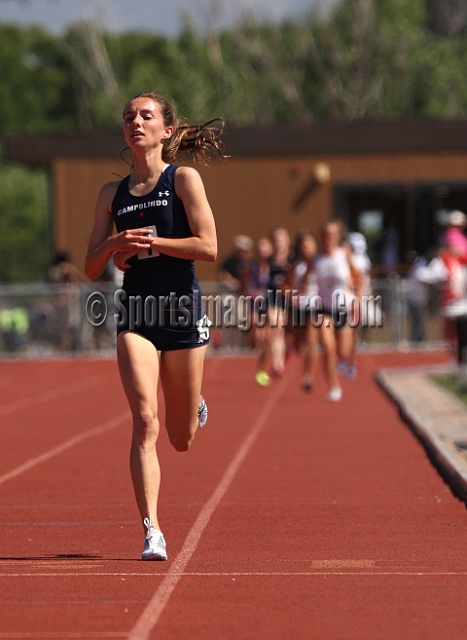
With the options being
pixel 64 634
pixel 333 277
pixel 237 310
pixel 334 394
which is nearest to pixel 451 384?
pixel 334 394

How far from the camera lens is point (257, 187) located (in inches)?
1155

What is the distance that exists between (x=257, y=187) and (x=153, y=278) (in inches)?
906

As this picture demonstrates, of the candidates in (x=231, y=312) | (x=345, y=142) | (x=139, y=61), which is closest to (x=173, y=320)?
(x=231, y=312)

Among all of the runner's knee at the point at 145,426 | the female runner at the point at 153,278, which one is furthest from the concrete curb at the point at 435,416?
the runner's knee at the point at 145,426

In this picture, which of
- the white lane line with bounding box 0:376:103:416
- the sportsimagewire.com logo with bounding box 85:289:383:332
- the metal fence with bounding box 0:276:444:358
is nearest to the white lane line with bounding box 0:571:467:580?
the sportsimagewire.com logo with bounding box 85:289:383:332

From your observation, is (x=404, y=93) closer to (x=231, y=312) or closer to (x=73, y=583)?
(x=231, y=312)

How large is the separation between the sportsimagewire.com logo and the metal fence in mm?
198

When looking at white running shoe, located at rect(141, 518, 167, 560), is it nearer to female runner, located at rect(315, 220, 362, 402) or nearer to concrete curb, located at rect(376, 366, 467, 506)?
concrete curb, located at rect(376, 366, 467, 506)

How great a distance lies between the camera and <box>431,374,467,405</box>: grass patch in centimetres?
1539

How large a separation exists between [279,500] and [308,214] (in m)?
21.2

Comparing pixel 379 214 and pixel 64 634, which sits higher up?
pixel 379 214

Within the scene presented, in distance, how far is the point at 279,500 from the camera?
27.6 ft

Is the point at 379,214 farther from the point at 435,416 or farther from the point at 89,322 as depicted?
the point at 435,416

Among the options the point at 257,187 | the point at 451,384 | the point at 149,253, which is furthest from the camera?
→ the point at 257,187
